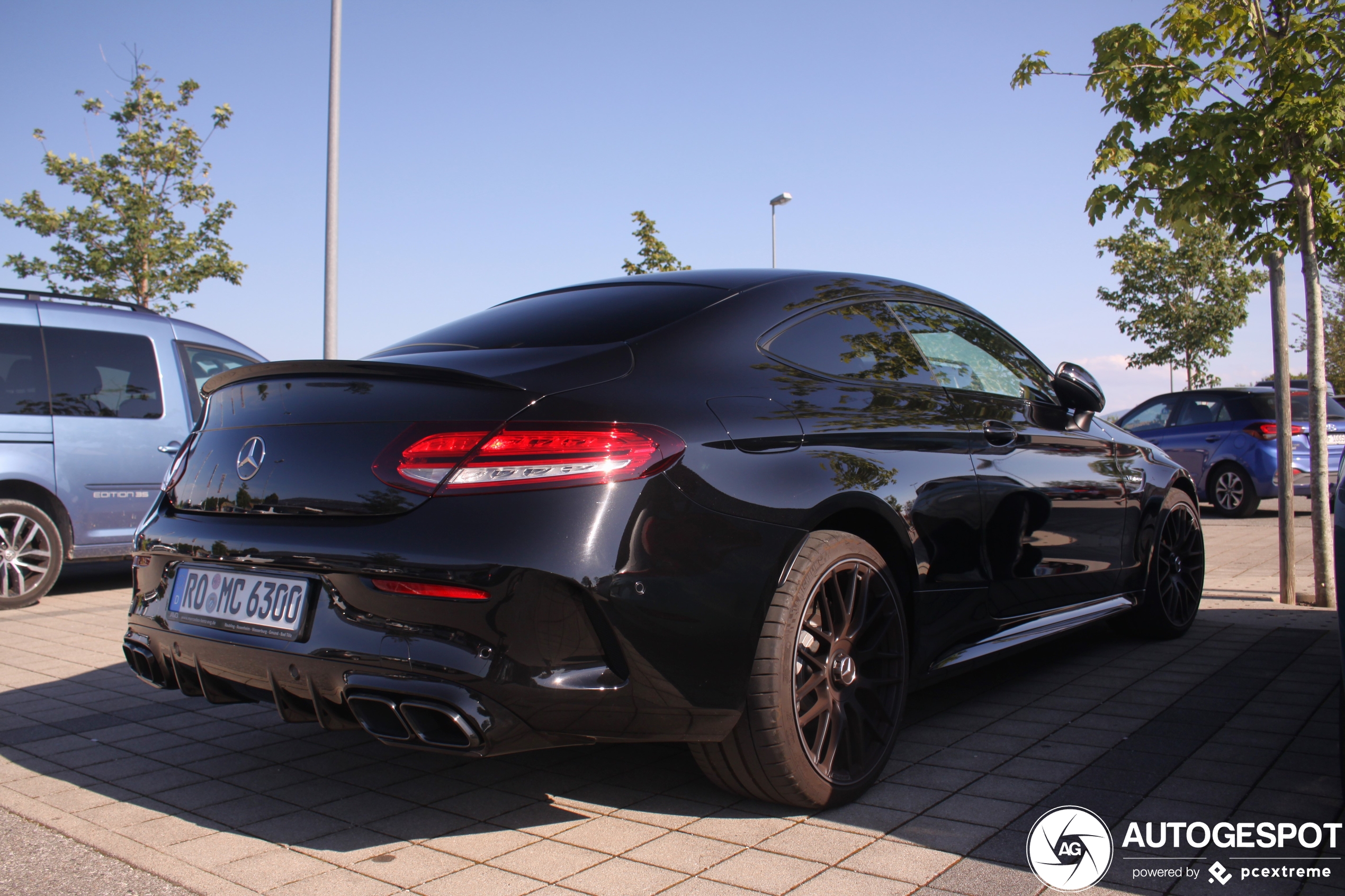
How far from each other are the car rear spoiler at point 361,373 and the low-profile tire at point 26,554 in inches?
184

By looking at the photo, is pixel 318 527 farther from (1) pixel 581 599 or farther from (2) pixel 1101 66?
(2) pixel 1101 66

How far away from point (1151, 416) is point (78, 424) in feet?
42.5

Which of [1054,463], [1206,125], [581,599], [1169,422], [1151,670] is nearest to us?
[581,599]

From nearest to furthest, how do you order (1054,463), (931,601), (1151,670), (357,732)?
1. (931,601)
2. (357,732)
3. (1054,463)
4. (1151,670)

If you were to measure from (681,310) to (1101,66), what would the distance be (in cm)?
424

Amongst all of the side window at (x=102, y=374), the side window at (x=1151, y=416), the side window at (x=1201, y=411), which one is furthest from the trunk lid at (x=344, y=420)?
the side window at (x=1151, y=416)

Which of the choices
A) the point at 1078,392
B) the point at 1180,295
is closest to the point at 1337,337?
the point at 1180,295

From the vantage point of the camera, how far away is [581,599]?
2.32 meters

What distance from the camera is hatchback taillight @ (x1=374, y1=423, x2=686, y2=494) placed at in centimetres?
236

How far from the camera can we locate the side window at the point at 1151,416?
1392 cm

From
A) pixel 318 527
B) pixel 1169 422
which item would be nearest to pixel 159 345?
pixel 318 527

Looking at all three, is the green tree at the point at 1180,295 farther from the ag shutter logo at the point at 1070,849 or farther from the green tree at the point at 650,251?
the ag shutter logo at the point at 1070,849

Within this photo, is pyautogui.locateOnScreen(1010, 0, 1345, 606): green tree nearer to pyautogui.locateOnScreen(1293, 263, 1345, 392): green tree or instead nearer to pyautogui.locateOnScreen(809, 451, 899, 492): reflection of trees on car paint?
pyautogui.locateOnScreen(809, 451, 899, 492): reflection of trees on car paint

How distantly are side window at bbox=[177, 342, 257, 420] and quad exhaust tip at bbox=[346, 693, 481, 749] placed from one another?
19.0ft
